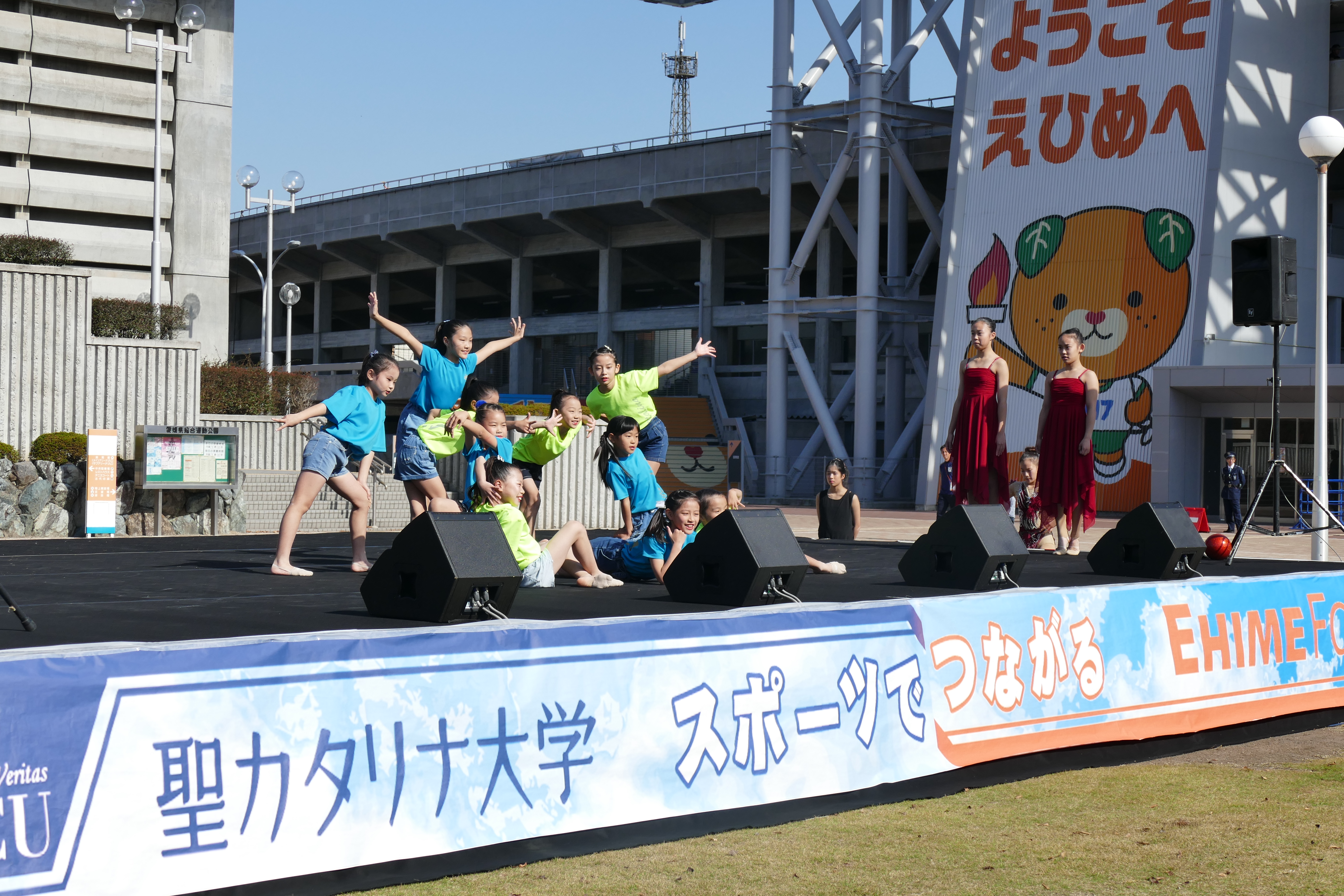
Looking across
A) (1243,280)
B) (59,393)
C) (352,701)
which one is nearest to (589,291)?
(59,393)

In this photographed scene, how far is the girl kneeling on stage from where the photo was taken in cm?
801

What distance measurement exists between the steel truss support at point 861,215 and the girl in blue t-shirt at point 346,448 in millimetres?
27395

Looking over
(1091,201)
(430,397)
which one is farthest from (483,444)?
(1091,201)

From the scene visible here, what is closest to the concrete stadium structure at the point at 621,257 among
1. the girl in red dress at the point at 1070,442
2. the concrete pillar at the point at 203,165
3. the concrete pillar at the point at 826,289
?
the concrete pillar at the point at 826,289

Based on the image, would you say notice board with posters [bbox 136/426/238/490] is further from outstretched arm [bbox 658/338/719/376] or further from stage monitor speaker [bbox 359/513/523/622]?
stage monitor speaker [bbox 359/513/523/622]

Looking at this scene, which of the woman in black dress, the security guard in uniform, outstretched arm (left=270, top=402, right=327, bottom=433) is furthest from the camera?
the security guard in uniform

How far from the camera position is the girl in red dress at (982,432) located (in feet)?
35.9

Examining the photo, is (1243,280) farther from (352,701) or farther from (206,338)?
(206,338)

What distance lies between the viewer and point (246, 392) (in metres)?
25.2

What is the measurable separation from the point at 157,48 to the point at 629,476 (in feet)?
68.6

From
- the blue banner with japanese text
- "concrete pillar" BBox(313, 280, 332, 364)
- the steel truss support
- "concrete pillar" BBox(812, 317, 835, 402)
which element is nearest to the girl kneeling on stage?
the blue banner with japanese text

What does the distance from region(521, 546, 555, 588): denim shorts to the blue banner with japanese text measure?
2378 mm

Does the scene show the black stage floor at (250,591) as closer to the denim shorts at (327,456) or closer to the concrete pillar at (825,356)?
the denim shorts at (327,456)

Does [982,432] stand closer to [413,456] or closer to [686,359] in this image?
[686,359]
